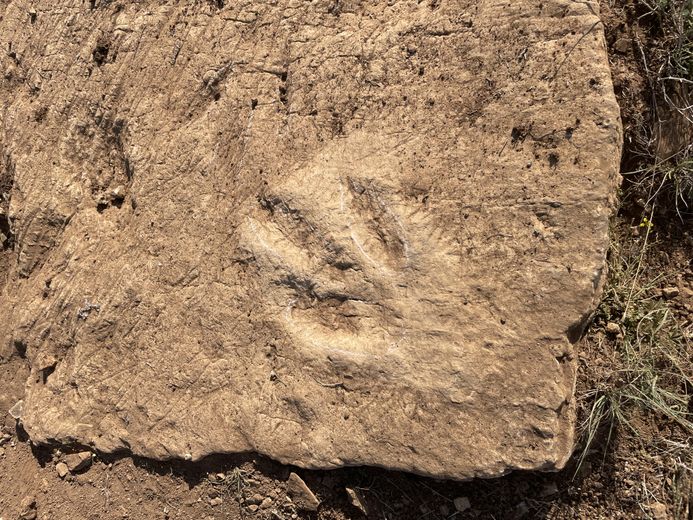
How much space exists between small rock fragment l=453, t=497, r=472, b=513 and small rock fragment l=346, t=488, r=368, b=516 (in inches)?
16.0

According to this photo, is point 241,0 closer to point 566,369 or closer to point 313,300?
point 313,300

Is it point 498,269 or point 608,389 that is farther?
point 608,389

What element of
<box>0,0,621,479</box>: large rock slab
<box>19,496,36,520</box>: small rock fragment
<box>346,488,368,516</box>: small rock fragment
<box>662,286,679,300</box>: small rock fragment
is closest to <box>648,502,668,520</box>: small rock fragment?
<box>0,0,621,479</box>: large rock slab

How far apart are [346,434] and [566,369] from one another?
0.90m

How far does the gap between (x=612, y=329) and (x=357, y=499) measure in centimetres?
137

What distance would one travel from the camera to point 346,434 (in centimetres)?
227

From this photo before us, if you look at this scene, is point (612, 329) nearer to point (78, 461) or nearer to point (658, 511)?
point (658, 511)

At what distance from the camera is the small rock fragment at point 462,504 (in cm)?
249

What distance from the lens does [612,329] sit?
252 centimetres

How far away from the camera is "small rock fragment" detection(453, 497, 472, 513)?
8.18ft

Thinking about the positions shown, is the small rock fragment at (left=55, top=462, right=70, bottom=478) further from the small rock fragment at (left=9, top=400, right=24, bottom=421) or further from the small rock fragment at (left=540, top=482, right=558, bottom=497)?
the small rock fragment at (left=540, top=482, right=558, bottom=497)

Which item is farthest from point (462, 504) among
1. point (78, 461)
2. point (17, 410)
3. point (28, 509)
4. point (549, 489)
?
point (17, 410)

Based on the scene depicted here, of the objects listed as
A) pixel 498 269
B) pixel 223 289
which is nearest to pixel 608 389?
pixel 498 269

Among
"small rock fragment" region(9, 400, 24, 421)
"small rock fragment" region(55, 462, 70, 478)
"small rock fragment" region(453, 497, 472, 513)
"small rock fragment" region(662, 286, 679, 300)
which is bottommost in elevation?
"small rock fragment" region(453, 497, 472, 513)
